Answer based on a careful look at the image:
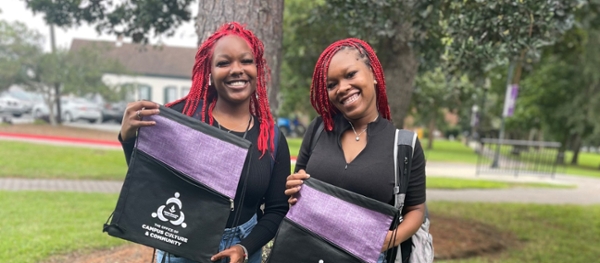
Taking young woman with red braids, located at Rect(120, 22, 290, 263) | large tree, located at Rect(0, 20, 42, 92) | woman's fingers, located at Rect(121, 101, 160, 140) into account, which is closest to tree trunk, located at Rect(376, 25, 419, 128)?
young woman with red braids, located at Rect(120, 22, 290, 263)

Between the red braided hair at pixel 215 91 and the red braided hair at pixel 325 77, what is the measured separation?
0.85 ft

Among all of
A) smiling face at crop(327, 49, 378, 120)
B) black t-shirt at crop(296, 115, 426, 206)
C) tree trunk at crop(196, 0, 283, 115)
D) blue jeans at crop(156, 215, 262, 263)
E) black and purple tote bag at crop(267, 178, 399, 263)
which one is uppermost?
tree trunk at crop(196, 0, 283, 115)

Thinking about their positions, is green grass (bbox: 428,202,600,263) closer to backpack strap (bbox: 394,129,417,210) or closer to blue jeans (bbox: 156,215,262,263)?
backpack strap (bbox: 394,129,417,210)

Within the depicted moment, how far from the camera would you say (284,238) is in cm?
191

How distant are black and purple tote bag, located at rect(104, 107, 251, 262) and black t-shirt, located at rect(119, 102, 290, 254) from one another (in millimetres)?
134

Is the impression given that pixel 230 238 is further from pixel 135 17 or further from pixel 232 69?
pixel 135 17

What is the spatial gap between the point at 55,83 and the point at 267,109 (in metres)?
18.5

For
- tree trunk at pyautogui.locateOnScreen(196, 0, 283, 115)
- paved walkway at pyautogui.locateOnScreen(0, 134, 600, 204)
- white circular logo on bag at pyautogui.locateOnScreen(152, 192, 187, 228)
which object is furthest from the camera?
paved walkway at pyautogui.locateOnScreen(0, 134, 600, 204)

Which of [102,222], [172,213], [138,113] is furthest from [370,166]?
[102,222]

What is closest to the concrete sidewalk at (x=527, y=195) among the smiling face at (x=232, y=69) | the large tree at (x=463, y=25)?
the large tree at (x=463, y=25)

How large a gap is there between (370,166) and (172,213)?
→ 826 millimetres

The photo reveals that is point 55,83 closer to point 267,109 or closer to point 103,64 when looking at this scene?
point 103,64

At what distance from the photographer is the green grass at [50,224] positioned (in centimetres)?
460

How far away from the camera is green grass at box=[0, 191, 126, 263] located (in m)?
4.60
